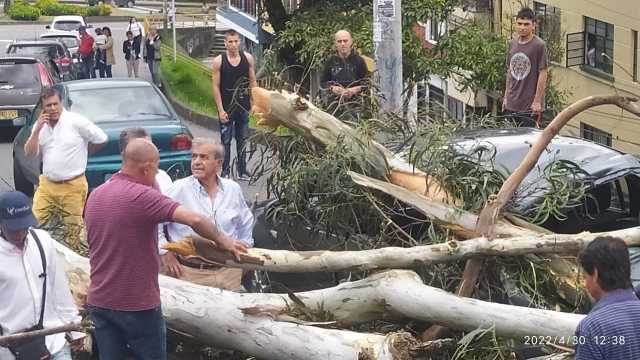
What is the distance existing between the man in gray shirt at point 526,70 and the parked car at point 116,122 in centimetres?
340

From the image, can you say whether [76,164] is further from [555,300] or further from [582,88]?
[582,88]

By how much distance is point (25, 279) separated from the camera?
21.4ft

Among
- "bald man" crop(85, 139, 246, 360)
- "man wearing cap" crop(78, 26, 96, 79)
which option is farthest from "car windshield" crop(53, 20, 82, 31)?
"bald man" crop(85, 139, 246, 360)

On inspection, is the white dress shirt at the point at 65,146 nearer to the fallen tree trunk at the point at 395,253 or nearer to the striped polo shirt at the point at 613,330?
the fallen tree trunk at the point at 395,253

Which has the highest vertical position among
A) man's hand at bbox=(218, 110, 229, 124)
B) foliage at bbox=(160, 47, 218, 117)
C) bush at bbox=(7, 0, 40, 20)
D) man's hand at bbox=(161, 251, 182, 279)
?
man's hand at bbox=(161, 251, 182, 279)

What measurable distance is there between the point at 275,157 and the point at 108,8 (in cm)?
5825

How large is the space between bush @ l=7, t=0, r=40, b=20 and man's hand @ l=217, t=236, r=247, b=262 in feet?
190

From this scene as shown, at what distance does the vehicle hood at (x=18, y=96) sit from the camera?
2128cm

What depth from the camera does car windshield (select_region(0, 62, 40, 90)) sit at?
21734mm

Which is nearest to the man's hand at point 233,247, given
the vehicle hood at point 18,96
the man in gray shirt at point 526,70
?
the man in gray shirt at point 526,70

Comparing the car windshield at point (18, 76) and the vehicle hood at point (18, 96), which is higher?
the car windshield at point (18, 76)

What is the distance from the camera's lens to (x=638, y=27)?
20.0 m

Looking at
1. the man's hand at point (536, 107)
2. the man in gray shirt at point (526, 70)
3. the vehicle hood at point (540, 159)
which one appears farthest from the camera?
the man in gray shirt at point (526, 70)

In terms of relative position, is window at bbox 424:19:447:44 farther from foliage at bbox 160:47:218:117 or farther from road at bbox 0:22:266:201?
foliage at bbox 160:47:218:117
